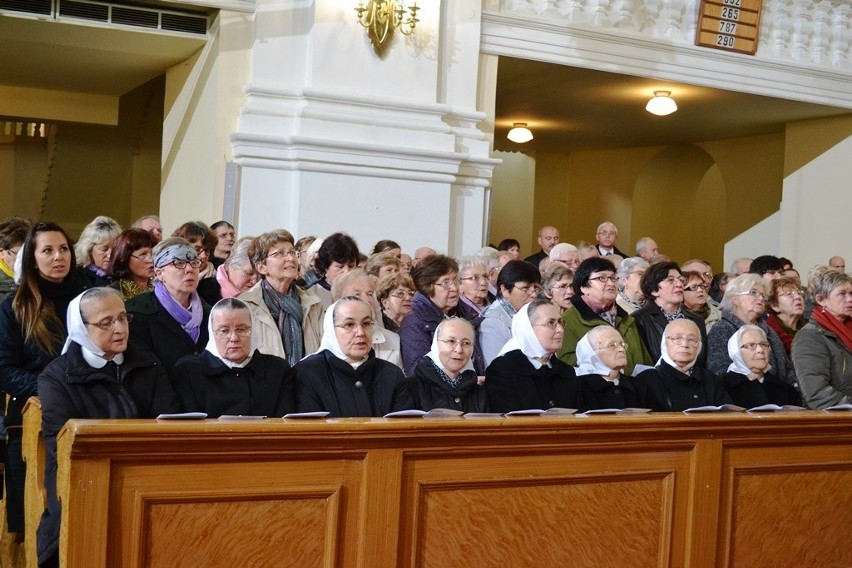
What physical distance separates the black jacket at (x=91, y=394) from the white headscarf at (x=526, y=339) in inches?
55.9

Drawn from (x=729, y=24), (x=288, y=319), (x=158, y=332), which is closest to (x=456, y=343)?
(x=288, y=319)

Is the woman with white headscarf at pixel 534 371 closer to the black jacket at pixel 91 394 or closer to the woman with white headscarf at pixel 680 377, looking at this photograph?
the woman with white headscarf at pixel 680 377

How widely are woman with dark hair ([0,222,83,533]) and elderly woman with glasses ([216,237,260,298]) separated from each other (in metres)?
0.95

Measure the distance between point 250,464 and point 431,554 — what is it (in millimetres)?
632

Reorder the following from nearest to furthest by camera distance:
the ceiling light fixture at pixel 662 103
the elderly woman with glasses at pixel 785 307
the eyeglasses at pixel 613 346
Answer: the eyeglasses at pixel 613 346 < the elderly woman with glasses at pixel 785 307 < the ceiling light fixture at pixel 662 103

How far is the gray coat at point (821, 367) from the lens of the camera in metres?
5.18

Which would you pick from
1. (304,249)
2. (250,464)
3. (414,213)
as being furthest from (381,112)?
(250,464)

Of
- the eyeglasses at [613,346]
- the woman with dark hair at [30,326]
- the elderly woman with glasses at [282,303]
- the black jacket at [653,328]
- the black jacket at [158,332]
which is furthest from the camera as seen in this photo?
the black jacket at [653,328]

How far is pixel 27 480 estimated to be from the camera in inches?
151

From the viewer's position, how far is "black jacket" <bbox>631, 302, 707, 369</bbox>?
5.56 metres

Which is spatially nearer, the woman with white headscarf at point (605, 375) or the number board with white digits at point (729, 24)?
the woman with white headscarf at point (605, 375)

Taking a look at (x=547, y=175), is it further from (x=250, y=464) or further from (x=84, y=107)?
(x=250, y=464)

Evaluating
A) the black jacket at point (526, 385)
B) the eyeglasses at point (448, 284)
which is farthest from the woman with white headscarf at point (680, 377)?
the eyeglasses at point (448, 284)

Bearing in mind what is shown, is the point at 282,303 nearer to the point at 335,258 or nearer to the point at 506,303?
the point at 335,258
